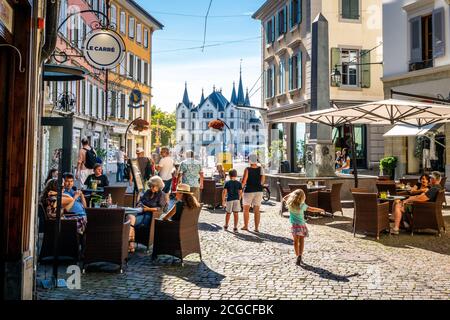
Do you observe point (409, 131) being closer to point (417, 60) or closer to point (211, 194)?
point (417, 60)

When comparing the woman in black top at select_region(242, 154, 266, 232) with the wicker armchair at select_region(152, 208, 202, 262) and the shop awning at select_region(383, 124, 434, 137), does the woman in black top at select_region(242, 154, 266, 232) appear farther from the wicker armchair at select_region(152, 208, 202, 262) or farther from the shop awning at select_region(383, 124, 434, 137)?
the shop awning at select_region(383, 124, 434, 137)

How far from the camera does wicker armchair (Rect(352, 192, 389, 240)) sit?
28.1 ft

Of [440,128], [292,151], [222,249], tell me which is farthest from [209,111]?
[222,249]

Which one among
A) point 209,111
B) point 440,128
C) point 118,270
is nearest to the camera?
point 118,270

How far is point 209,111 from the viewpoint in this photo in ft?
373

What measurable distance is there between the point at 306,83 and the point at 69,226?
67.2 ft

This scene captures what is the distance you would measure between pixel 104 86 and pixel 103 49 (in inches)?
1010

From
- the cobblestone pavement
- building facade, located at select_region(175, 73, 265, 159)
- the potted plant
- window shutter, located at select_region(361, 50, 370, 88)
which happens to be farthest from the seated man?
building facade, located at select_region(175, 73, 265, 159)

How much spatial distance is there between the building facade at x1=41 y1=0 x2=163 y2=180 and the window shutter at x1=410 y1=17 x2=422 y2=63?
1224 cm

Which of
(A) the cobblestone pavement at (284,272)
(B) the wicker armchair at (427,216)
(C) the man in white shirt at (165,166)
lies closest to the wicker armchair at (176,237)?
(A) the cobblestone pavement at (284,272)

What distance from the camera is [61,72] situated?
23.9 ft

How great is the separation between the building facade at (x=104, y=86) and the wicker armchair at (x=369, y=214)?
44.9 ft

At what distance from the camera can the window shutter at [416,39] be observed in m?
20.3
